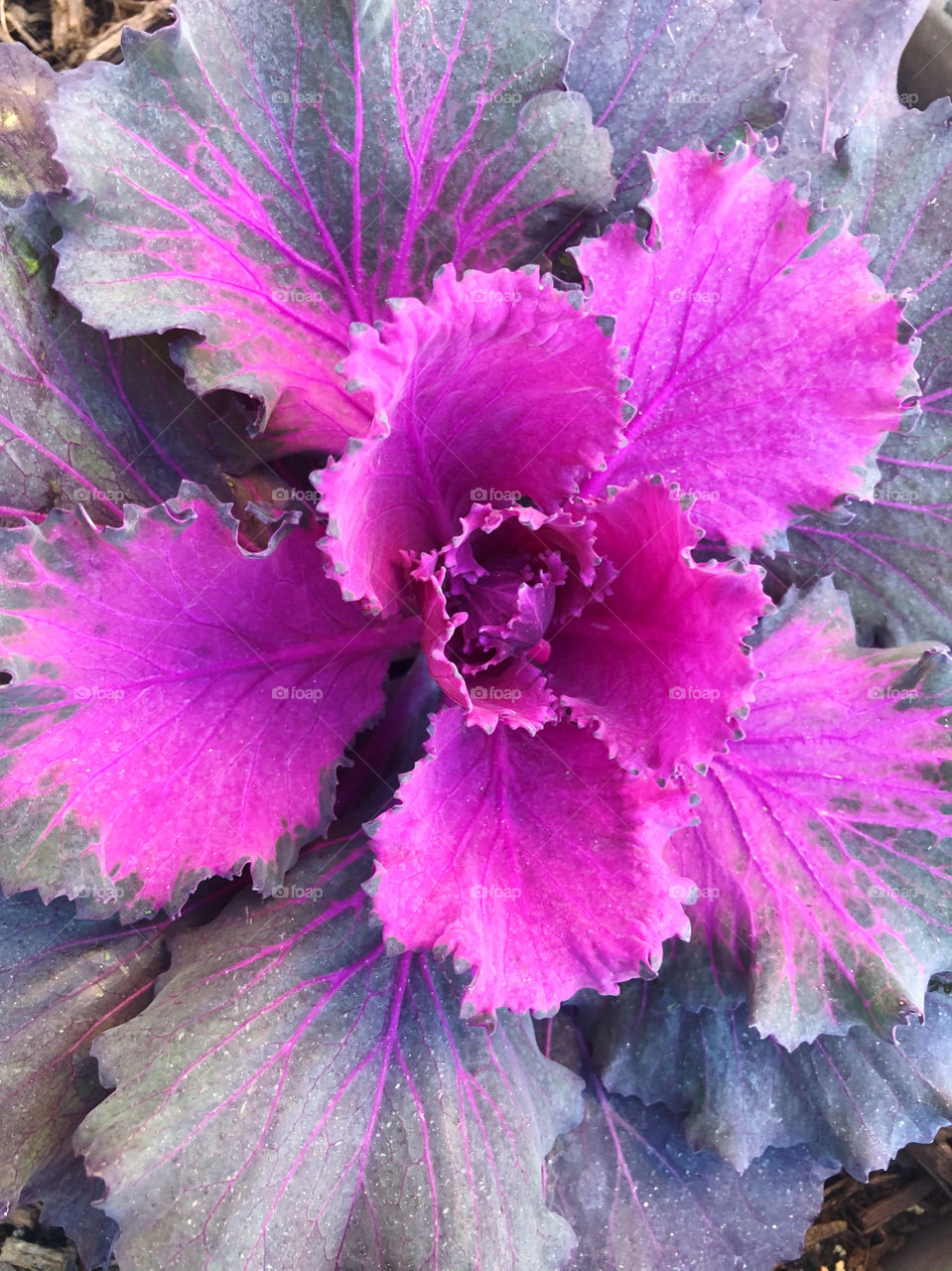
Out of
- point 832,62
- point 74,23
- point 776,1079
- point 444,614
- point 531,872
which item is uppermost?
point 832,62

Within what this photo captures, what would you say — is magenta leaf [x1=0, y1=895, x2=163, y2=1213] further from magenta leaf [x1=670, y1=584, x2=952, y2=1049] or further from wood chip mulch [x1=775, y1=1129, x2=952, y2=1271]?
wood chip mulch [x1=775, y1=1129, x2=952, y2=1271]

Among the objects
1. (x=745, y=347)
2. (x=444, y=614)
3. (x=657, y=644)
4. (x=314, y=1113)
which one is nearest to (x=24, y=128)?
(x=444, y=614)

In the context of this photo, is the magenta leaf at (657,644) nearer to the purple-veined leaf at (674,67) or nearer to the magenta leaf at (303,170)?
the magenta leaf at (303,170)

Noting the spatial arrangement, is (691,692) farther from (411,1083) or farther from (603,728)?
(411,1083)

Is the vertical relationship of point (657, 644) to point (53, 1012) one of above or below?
above

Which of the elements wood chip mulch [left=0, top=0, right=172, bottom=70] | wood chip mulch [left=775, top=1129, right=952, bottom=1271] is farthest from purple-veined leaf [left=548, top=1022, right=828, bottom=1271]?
wood chip mulch [left=0, top=0, right=172, bottom=70]

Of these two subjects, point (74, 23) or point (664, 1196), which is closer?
point (664, 1196)

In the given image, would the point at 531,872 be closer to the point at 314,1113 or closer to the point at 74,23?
the point at 314,1113

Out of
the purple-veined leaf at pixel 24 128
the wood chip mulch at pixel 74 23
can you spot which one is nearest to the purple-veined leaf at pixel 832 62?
the purple-veined leaf at pixel 24 128
